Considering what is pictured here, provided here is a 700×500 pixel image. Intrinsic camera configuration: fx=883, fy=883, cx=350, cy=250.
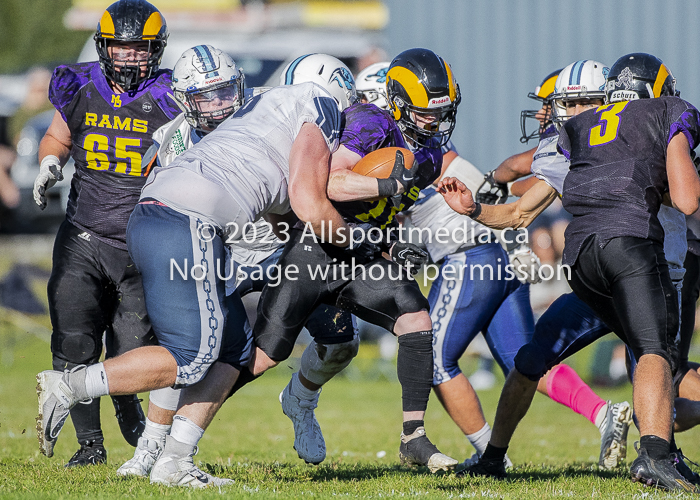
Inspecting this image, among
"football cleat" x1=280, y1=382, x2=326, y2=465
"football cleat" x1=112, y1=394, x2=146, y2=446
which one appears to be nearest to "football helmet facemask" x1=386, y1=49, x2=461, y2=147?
"football cleat" x1=280, y1=382, x2=326, y2=465

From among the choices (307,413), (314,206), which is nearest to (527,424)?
(307,413)

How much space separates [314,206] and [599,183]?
128 cm

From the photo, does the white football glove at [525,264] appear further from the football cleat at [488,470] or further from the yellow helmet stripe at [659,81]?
the yellow helmet stripe at [659,81]

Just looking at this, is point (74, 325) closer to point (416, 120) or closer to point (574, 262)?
point (416, 120)

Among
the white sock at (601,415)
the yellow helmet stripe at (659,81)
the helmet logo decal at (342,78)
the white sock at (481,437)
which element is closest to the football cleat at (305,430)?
the white sock at (481,437)

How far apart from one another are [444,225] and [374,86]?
96 cm

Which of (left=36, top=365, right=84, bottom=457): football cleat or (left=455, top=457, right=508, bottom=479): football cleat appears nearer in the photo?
(left=36, top=365, right=84, bottom=457): football cleat

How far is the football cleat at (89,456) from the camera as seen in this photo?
4816 millimetres

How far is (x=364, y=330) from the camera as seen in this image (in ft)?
41.3

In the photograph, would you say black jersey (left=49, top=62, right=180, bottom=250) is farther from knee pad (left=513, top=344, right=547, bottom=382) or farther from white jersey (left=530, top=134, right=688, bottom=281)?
knee pad (left=513, top=344, right=547, bottom=382)

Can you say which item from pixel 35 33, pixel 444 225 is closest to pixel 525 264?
pixel 444 225

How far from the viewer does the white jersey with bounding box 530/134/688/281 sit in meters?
4.26

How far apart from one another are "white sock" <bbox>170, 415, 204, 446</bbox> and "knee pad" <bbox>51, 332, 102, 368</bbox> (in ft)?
3.21

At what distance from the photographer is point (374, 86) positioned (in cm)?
545
